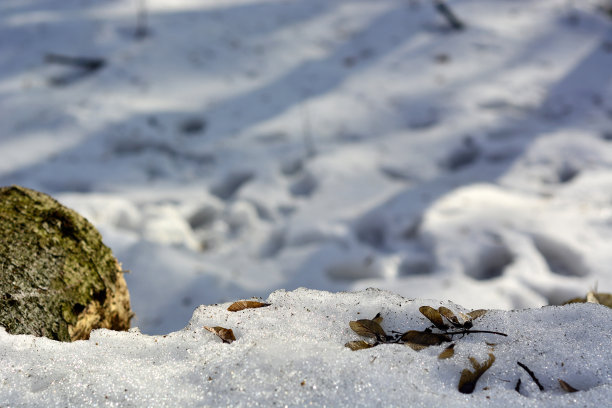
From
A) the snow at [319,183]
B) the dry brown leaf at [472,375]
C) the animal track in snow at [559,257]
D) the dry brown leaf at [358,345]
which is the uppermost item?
the dry brown leaf at [472,375]

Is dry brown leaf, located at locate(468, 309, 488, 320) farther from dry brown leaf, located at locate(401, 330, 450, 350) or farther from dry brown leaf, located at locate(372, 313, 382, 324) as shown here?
dry brown leaf, located at locate(372, 313, 382, 324)

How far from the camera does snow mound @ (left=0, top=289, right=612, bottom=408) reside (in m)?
1.13

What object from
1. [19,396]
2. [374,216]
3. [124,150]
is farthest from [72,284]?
[124,150]

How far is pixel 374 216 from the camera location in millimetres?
3150

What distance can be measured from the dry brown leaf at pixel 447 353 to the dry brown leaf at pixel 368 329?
157 millimetres

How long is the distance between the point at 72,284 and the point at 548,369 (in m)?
1.26

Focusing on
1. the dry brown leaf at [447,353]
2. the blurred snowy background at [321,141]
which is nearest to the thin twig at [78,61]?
the blurred snowy background at [321,141]

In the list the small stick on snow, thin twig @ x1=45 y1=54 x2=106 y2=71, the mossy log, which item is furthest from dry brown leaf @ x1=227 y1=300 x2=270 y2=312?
the small stick on snow

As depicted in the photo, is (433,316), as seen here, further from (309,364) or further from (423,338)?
(309,364)

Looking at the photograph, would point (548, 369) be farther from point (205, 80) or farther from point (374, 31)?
point (374, 31)

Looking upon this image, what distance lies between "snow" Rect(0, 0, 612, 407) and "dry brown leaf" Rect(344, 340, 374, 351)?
0.11 feet

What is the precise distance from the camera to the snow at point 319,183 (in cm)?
122

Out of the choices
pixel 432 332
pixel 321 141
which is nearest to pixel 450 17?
pixel 321 141

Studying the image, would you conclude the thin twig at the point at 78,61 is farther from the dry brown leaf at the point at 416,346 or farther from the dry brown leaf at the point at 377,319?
the dry brown leaf at the point at 416,346
